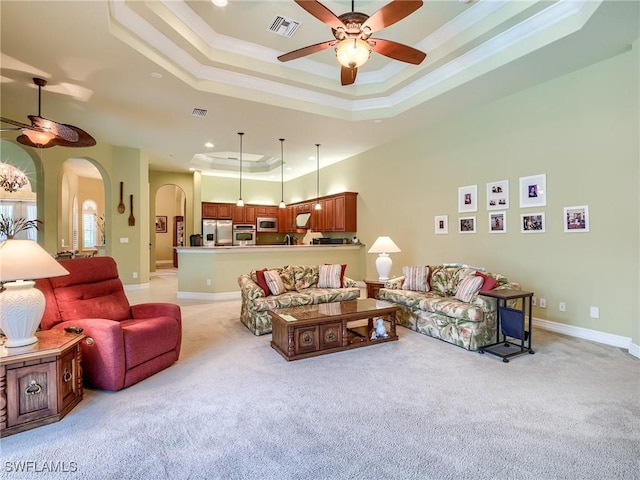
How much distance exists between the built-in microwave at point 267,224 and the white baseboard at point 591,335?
25.9 ft

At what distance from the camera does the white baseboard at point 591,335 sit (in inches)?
130

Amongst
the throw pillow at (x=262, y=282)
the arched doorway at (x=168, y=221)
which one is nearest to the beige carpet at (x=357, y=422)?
the throw pillow at (x=262, y=282)

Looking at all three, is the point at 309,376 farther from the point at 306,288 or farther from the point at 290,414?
the point at 306,288

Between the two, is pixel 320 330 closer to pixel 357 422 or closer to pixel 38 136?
pixel 357 422

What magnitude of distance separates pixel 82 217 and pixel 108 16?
1098 cm

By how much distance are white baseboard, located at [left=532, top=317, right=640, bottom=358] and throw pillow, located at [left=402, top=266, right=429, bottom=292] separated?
150 cm

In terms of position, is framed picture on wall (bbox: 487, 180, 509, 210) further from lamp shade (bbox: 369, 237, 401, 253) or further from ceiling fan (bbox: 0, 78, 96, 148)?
ceiling fan (bbox: 0, 78, 96, 148)

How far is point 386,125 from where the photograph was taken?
5.61 metres

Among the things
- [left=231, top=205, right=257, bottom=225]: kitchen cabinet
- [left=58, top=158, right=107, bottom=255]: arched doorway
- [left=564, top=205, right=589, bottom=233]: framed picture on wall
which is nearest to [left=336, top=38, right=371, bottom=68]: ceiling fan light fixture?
[left=564, top=205, right=589, bottom=233]: framed picture on wall

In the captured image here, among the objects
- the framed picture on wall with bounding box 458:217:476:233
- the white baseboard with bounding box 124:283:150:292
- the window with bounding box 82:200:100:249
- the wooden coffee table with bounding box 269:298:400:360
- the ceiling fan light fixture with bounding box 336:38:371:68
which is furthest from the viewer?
the window with bounding box 82:200:100:249

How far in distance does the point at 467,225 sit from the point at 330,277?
7.91ft

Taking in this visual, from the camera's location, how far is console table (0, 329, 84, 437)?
1932 mm

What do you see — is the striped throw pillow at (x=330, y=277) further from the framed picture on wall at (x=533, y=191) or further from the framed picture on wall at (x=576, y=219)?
the framed picture on wall at (x=576, y=219)

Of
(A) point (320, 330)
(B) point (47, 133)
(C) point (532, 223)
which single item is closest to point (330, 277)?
(A) point (320, 330)
